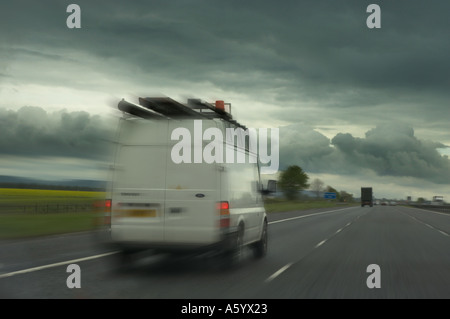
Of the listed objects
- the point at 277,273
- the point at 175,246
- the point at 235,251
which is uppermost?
the point at 175,246

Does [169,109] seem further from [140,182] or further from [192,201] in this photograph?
[192,201]

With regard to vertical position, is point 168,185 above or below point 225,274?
above

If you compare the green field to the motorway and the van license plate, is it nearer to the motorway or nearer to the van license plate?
the van license plate

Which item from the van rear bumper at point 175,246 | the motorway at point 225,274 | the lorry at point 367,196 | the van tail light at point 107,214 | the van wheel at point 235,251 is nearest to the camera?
the motorway at point 225,274

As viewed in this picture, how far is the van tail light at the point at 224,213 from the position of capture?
29.7ft

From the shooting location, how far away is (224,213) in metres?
9.15

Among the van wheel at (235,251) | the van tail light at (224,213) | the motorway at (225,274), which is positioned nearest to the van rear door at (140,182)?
the motorway at (225,274)

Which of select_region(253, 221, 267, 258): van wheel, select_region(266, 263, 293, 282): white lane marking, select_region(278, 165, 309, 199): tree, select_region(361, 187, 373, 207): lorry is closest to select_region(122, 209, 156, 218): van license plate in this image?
select_region(266, 263, 293, 282): white lane marking

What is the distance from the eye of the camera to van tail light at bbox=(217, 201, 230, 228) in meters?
9.05

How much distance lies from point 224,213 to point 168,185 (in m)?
1.08

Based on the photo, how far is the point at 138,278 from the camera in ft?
28.8

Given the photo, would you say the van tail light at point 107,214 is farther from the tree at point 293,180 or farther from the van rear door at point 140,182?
the tree at point 293,180

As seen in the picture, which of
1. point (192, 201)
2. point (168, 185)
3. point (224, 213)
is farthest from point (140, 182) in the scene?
point (224, 213)
